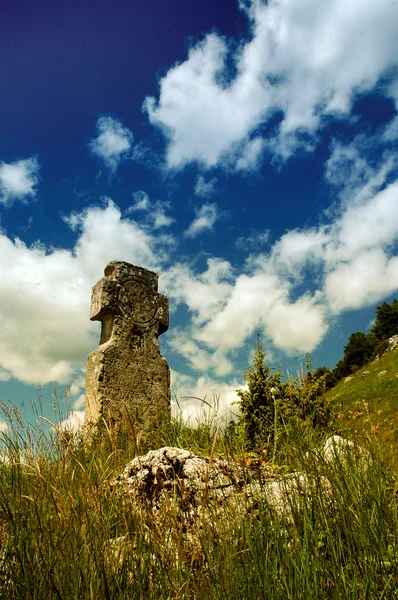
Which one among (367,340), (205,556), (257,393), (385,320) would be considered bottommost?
(205,556)

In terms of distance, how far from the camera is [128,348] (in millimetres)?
7520

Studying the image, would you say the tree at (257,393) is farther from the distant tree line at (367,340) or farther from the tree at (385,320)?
the tree at (385,320)

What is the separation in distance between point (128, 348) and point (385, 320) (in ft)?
143

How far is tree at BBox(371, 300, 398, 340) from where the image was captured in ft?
146

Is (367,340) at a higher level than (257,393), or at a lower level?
higher

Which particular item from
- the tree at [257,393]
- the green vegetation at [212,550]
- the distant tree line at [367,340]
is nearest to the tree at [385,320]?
the distant tree line at [367,340]

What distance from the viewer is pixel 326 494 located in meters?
2.54

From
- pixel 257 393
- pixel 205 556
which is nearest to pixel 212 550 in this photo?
pixel 205 556

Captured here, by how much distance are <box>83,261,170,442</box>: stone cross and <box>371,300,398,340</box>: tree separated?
135 feet

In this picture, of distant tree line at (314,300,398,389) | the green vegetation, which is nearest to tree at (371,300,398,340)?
distant tree line at (314,300,398,389)

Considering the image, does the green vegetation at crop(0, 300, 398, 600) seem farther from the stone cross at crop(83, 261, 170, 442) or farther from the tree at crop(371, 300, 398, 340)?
the tree at crop(371, 300, 398, 340)

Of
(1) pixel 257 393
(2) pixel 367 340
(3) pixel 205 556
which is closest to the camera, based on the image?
(3) pixel 205 556

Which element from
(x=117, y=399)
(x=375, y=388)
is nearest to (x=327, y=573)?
(x=117, y=399)

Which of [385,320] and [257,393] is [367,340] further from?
[257,393]
